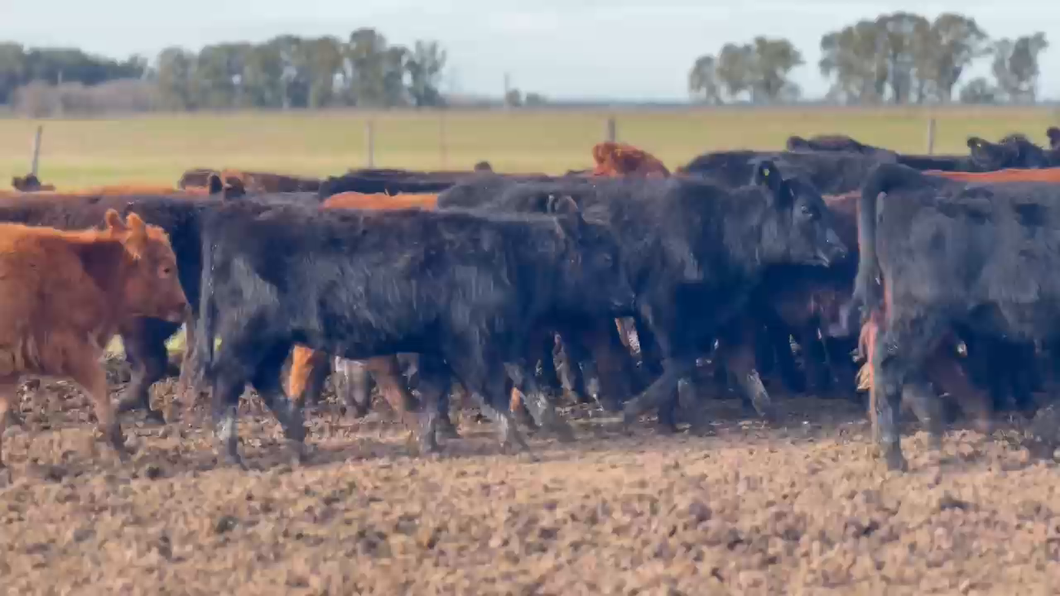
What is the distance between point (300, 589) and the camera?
4.90 metres

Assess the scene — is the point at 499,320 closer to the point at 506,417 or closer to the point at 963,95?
the point at 506,417

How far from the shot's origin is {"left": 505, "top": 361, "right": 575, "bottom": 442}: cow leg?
7.84 m

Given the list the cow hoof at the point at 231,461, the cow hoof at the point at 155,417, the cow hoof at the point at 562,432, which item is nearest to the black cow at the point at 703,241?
the cow hoof at the point at 562,432

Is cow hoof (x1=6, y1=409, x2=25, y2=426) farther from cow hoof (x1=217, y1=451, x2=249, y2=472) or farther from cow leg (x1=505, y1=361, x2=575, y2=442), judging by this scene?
cow leg (x1=505, y1=361, x2=575, y2=442)

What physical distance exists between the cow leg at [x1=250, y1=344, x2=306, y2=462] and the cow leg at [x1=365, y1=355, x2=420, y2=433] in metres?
0.66

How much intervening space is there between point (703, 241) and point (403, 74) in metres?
53.7

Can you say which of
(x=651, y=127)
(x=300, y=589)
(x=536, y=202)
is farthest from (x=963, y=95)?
(x=300, y=589)

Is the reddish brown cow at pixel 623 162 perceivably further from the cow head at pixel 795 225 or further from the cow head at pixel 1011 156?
the cow head at pixel 1011 156

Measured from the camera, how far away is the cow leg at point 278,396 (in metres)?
7.36

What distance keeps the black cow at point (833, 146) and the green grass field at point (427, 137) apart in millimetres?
13829

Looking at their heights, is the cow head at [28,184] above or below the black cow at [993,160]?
below

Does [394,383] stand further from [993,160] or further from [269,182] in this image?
[993,160]

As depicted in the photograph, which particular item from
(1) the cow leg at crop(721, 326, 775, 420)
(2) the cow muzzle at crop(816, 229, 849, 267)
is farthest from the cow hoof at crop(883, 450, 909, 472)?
(2) the cow muzzle at crop(816, 229, 849, 267)

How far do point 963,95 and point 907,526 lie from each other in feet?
203
